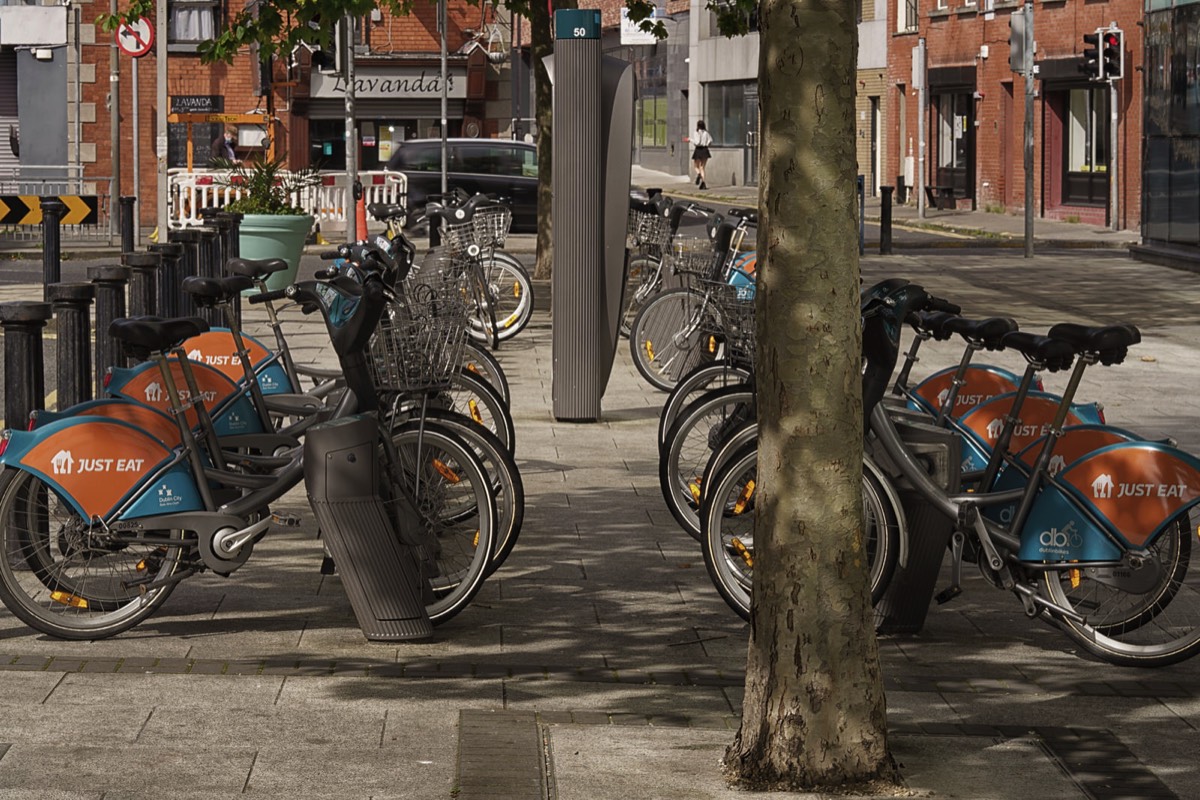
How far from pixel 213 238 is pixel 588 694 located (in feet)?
30.7

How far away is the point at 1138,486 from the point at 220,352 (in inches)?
169

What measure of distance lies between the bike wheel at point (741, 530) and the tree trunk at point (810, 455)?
1555 mm

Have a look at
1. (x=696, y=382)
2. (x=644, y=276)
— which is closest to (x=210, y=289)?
(x=696, y=382)

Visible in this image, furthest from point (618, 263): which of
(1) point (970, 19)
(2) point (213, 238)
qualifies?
(1) point (970, 19)

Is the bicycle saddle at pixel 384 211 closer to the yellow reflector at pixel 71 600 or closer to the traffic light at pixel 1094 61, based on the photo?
the yellow reflector at pixel 71 600

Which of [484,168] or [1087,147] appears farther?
[1087,147]

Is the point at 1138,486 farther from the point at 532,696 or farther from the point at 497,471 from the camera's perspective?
the point at 497,471

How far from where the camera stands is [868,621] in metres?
5.27

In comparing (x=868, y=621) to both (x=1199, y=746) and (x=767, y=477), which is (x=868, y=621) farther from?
(x=1199, y=746)

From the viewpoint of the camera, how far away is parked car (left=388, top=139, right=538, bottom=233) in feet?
103

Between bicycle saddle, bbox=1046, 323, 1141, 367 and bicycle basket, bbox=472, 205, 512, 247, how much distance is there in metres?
7.17

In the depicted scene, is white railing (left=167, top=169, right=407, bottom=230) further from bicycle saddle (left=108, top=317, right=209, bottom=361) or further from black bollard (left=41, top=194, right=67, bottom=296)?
bicycle saddle (left=108, top=317, right=209, bottom=361)

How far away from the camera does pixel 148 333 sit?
22.5 ft

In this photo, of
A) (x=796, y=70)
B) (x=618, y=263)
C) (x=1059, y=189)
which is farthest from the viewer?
(x=1059, y=189)
